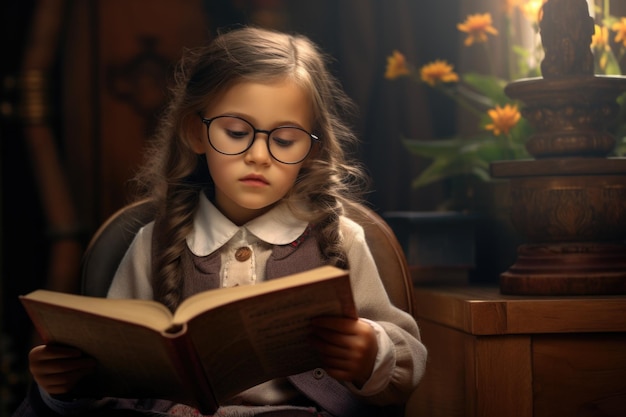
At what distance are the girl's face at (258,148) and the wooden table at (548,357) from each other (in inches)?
14.6

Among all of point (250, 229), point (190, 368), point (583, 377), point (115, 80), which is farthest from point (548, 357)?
point (115, 80)

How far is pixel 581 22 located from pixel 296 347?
0.78 meters

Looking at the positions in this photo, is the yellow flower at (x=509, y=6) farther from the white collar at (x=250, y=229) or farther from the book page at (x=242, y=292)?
the book page at (x=242, y=292)

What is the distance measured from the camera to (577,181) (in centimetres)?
147

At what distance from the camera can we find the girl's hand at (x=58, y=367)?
1.15m

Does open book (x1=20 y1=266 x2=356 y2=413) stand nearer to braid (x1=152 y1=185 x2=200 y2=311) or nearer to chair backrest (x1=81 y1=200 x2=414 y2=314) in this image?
braid (x1=152 y1=185 x2=200 y2=311)

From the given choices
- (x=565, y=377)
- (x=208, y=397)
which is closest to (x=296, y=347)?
(x=208, y=397)

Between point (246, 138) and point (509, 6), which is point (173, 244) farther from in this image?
point (509, 6)

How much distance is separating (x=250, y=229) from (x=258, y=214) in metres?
0.06

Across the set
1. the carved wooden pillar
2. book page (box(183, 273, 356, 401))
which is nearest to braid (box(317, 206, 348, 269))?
book page (box(183, 273, 356, 401))

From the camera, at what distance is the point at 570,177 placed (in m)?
1.48

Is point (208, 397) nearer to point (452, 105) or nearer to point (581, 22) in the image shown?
point (581, 22)

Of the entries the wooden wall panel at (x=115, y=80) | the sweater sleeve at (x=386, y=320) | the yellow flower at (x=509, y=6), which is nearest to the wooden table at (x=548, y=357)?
the sweater sleeve at (x=386, y=320)

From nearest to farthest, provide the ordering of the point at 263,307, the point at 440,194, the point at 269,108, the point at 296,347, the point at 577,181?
the point at 263,307 < the point at 296,347 < the point at 269,108 < the point at 577,181 < the point at 440,194
